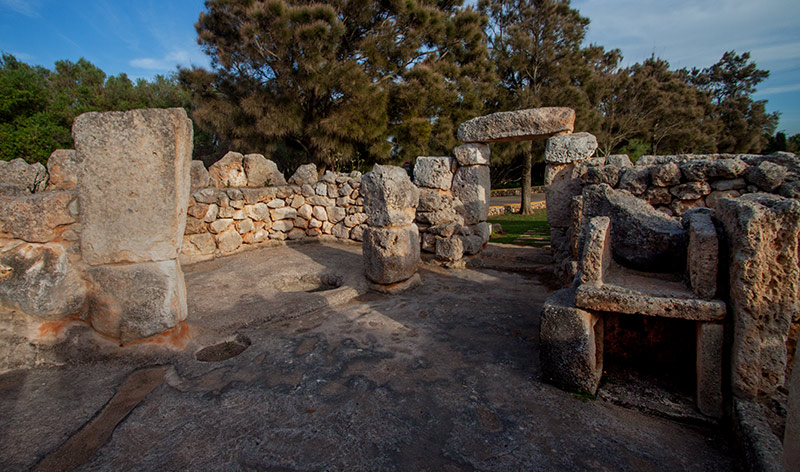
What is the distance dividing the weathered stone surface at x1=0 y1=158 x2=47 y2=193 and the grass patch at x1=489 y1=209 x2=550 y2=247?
771 cm

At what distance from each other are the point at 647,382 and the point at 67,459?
3434mm

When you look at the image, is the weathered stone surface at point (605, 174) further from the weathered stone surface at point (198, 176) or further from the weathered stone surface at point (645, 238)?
the weathered stone surface at point (198, 176)

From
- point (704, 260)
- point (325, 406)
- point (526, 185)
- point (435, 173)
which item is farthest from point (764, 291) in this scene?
point (526, 185)

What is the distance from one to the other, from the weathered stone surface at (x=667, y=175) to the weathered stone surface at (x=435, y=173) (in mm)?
3003

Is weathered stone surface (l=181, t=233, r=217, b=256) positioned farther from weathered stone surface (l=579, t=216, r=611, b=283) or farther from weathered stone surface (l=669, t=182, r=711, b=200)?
weathered stone surface (l=669, t=182, r=711, b=200)

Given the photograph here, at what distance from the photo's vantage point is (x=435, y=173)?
628cm

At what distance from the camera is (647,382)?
2404mm

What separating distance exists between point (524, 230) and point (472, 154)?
4.70m

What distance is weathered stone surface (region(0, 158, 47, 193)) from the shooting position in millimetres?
3027

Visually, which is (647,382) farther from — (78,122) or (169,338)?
Result: (78,122)

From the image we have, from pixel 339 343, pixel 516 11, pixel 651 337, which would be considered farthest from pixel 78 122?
pixel 516 11

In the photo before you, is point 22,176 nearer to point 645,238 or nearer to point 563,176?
point 645,238

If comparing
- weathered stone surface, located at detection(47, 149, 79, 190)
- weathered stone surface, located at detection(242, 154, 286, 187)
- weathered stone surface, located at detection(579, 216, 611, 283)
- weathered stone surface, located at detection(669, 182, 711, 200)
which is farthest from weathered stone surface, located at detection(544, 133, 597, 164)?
weathered stone surface, located at detection(47, 149, 79, 190)

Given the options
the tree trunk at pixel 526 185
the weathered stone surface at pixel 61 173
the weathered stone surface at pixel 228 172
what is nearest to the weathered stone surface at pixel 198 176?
the weathered stone surface at pixel 228 172
